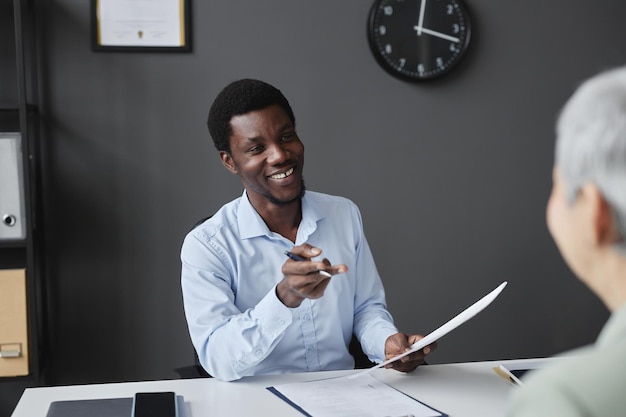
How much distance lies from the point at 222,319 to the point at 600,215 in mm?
1215

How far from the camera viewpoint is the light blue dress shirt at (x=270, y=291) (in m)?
1.82

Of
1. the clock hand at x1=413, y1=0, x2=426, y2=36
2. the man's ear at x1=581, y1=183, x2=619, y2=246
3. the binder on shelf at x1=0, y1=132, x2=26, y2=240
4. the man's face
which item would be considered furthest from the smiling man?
the clock hand at x1=413, y1=0, x2=426, y2=36

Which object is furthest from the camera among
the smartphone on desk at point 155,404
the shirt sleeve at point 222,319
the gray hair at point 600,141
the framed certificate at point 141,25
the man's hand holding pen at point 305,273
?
the framed certificate at point 141,25

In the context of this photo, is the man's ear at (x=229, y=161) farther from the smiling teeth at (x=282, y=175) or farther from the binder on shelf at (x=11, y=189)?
the binder on shelf at (x=11, y=189)

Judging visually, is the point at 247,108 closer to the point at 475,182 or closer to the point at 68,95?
the point at 68,95

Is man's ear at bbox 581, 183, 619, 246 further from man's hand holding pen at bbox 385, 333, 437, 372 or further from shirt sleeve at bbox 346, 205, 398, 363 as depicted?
shirt sleeve at bbox 346, 205, 398, 363

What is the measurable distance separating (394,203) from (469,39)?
0.73 m

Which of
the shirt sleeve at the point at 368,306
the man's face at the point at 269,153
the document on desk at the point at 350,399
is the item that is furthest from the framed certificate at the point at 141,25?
the document on desk at the point at 350,399

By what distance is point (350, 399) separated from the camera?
1540 mm

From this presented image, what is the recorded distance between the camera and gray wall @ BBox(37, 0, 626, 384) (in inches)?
116

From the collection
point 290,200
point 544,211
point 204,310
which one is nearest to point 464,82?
point 544,211

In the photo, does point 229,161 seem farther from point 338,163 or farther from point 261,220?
point 338,163

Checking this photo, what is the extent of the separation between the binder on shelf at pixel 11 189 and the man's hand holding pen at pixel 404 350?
1493 mm

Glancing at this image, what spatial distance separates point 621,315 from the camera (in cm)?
72
